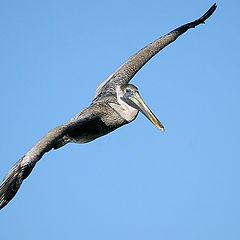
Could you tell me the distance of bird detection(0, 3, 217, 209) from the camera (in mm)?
22250

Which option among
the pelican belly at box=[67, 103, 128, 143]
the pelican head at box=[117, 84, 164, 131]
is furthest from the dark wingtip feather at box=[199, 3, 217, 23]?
the pelican belly at box=[67, 103, 128, 143]

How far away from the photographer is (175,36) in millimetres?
32062

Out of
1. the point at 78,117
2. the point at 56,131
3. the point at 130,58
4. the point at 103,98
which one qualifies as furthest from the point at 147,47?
the point at 56,131

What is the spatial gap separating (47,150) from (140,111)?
4.62 meters

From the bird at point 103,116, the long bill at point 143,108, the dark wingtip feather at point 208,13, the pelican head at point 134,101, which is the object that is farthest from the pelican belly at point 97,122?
the dark wingtip feather at point 208,13

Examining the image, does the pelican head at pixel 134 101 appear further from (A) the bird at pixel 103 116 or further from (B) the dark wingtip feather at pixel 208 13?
(B) the dark wingtip feather at pixel 208 13

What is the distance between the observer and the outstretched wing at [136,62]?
96.2ft

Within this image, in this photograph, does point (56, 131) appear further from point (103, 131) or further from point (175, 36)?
point (175, 36)

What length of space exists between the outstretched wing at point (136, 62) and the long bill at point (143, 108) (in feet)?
6.91

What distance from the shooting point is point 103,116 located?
27.1m

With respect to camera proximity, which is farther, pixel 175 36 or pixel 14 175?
pixel 175 36

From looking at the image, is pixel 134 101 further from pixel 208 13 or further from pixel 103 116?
pixel 208 13

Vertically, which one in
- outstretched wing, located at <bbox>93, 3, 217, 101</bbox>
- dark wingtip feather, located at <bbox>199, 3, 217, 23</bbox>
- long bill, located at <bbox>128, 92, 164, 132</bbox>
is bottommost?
long bill, located at <bbox>128, 92, 164, 132</bbox>

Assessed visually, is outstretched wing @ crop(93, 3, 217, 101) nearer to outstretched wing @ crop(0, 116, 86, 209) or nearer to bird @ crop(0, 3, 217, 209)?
bird @ crop(0, 3, 217, 209)
